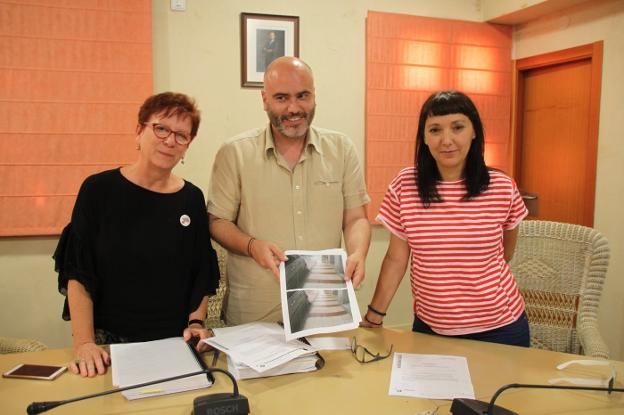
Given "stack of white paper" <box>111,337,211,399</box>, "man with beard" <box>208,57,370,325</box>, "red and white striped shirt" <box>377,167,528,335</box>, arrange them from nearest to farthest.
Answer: "stack of white paper" <box>111,337,211,399</box>, "red and white striped shirt" <box>377,167,528,335</box>, "man with beard" <box>208,57,370,325</box>

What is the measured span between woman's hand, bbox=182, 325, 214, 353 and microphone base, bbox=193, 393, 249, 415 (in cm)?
35

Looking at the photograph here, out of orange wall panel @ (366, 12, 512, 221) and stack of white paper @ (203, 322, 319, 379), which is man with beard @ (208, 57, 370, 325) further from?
orange wall panel @ (366, 12, 512, 221)

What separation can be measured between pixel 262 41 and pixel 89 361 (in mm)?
2495

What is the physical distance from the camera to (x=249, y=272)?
1.86 meters

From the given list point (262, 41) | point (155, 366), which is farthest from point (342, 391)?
point (262, 41)

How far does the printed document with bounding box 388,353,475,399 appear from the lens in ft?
4.06

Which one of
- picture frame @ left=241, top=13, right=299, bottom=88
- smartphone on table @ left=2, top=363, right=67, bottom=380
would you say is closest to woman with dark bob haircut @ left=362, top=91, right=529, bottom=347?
smartphone on table @ left=2, top=363, right=67, bottom=380

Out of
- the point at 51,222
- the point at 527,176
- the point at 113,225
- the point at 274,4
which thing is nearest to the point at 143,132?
the point at 113,225

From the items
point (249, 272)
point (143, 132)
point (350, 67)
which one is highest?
point (350, 67)

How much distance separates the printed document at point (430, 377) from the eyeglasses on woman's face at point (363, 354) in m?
0.04

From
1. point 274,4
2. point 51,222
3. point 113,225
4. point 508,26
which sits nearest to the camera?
point 113,225

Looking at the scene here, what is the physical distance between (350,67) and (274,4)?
673mm

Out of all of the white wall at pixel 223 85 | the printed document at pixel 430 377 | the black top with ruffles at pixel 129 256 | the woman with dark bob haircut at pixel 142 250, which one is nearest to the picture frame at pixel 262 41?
the white wall at pixel 223 85

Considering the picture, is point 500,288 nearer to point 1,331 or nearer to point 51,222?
point 51,222
